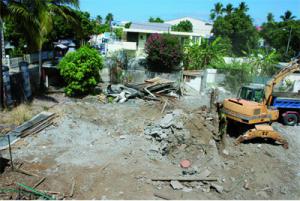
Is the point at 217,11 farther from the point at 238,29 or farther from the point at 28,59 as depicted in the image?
the point at 28,59

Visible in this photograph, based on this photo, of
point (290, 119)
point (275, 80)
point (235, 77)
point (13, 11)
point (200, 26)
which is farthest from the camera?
point (200, 26)

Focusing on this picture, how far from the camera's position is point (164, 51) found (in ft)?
73.0

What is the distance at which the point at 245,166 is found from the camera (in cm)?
1023

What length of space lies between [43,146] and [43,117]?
2535 millimetres

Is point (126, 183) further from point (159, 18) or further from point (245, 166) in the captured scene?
point (159, 18)

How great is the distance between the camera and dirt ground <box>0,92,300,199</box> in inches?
327

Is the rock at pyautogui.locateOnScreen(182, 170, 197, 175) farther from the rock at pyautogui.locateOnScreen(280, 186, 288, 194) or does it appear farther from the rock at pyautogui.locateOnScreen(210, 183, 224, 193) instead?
the rock at pyautogui.locateOnScreen(280, 186, 288, 194)

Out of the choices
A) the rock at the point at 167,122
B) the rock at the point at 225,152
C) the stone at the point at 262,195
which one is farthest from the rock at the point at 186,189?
the rock at the point at 167,122

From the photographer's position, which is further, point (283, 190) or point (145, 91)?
point (145, 91)

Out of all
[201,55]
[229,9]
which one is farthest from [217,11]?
[201,55]

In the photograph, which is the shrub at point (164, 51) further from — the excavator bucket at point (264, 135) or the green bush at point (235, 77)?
the excavator bucket at point (264, 135)

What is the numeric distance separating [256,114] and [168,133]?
421cm

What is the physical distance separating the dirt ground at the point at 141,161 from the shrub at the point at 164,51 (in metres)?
8.85

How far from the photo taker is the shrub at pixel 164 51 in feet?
73.2
